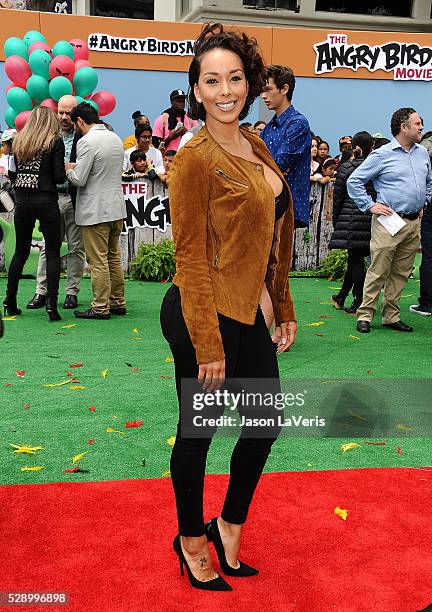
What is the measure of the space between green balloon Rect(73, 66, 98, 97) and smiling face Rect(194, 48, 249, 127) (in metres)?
7.68

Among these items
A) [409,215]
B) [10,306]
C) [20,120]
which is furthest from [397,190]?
[20,120]

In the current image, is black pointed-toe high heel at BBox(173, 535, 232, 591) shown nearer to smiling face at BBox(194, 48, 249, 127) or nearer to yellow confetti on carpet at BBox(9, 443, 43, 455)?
yellow confetti on carpet at BBox(9, 443, 43, 455)

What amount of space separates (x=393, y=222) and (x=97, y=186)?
110 inches

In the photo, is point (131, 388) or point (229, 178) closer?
point (229, 178)

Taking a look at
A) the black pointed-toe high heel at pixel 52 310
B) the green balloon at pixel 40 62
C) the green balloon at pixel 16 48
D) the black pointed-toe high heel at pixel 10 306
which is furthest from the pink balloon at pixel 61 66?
the black pointed-toe high heel at pixel 52 310

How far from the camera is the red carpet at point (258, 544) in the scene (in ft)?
A: 8.42

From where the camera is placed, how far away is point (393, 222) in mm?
6492

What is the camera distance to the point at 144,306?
8.02m

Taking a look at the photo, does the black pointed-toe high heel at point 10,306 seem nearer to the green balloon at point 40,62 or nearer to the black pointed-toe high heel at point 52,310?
the black pointed-toe high heel at point 52,310

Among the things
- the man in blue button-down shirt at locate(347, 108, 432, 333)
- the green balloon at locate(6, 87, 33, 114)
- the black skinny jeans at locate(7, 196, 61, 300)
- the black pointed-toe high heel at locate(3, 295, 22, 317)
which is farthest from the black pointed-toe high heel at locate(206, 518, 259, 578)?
the green balloon at locate(6, 87, 33, 114)

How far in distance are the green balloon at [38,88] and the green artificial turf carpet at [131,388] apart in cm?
292

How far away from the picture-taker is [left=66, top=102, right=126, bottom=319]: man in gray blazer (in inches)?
268

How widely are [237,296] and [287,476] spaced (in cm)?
150

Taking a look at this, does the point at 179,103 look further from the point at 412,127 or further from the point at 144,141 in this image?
the point at 412,127
